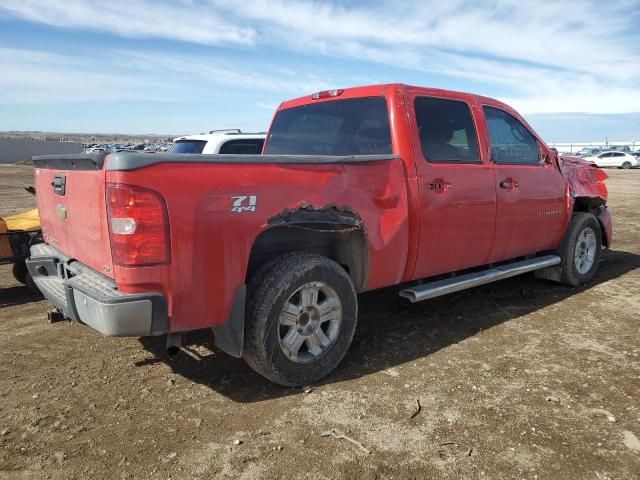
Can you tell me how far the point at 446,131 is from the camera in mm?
4250

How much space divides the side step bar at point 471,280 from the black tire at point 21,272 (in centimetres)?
415

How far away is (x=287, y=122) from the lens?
497 cm

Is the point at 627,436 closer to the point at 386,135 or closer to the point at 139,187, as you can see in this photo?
the point at 386,135

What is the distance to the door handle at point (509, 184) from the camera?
458 cm

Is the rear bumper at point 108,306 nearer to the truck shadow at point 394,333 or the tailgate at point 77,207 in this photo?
the tailgate at point 77,207

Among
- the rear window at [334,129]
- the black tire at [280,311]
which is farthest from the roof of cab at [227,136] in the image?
the black tire at [280,311]

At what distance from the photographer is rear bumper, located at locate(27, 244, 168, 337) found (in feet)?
8.82

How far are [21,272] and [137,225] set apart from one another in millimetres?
3847

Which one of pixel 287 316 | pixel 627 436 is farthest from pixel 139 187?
pixel 627 436

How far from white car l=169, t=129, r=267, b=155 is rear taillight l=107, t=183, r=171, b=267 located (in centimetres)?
546

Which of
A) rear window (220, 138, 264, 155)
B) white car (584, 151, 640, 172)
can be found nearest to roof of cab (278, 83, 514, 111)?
rear window (220, 138, 264, 155)

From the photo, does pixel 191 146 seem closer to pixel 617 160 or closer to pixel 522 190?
pixel 522 190

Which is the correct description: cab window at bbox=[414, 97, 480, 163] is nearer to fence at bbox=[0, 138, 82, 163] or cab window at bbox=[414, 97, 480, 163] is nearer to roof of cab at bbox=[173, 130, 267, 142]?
roof of cab at bbox=[173, 130, 267, 142]

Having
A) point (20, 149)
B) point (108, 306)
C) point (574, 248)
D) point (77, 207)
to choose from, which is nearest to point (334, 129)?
point (77, 207)
